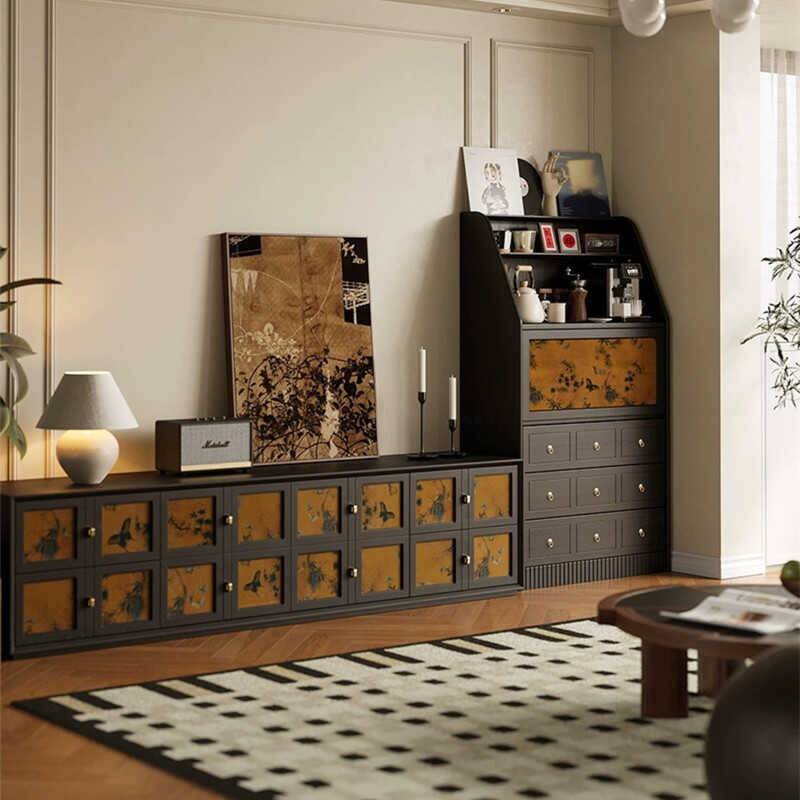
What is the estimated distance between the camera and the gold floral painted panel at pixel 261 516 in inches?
236

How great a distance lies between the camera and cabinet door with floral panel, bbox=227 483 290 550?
19.6 ft

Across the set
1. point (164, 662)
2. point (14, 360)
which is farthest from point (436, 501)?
point (14, 360)

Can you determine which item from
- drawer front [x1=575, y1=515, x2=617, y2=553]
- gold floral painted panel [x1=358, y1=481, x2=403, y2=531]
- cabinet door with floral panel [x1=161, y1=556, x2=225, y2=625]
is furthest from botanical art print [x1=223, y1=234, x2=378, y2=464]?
drawer front [x1=575, y1=515, x2=617, y2=553]

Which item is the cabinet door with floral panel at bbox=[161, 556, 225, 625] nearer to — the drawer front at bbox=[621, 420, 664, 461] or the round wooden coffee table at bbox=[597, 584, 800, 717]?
the round wooden coffee table at bbox=[597, 584, 800, 717]

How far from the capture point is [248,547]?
601 cm

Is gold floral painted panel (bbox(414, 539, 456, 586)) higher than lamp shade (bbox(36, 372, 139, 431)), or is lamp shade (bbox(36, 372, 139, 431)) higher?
lamp shade (bbox(36, 372, 139, 431))

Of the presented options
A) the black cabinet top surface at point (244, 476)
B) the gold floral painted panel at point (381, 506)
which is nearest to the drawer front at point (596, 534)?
the black cabinet top surface at point (244, 476)

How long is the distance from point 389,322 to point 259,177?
0.98 m

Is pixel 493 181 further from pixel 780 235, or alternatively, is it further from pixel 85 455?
pixel 85 455

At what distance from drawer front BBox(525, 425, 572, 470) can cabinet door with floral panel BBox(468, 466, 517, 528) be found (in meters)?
0.15

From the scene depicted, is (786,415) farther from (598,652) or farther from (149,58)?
(149,58)

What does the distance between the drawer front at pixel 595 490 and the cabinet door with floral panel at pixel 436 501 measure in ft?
2.50

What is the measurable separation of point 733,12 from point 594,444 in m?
3.13

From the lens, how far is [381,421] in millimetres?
6988
